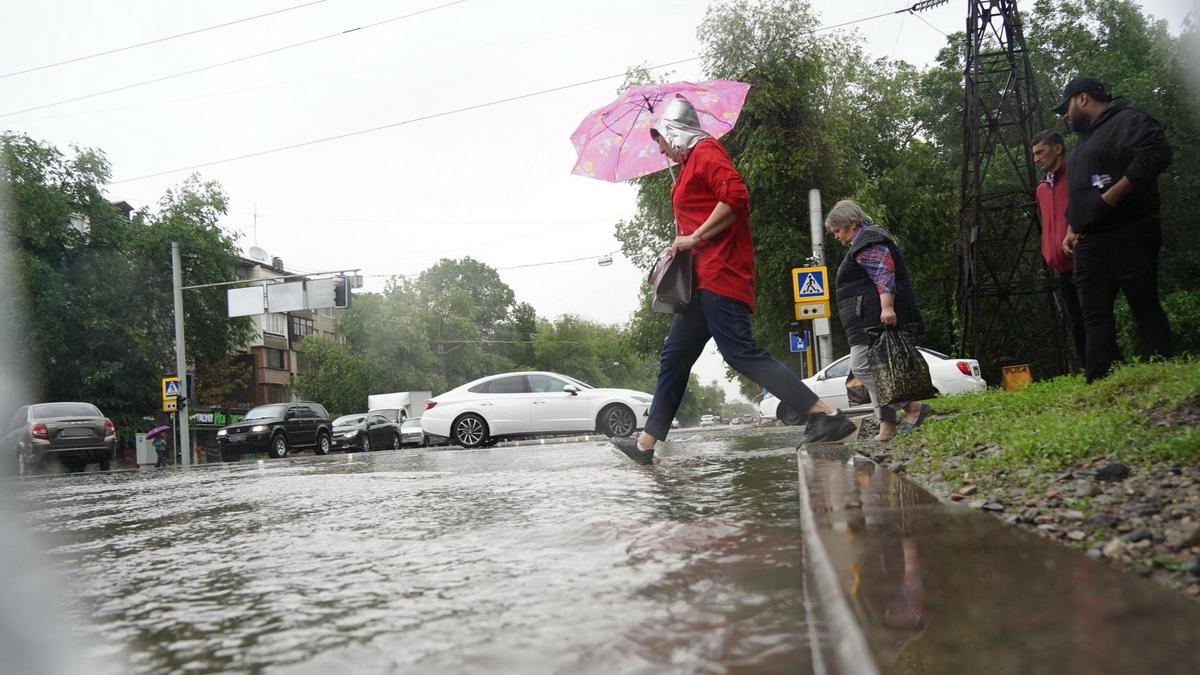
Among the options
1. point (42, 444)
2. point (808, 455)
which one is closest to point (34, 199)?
point (42, 444)

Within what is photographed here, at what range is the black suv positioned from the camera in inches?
1117

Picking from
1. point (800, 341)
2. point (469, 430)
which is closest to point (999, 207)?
point (800, 341)

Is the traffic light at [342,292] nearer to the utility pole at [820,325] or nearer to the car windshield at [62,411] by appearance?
the car windshield at [62,411]

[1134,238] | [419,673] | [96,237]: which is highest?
[96,237]

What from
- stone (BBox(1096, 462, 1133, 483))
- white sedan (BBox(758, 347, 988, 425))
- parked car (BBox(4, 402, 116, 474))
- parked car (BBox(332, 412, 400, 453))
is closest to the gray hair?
stone (BBox(1096, 462, 1133, 483))

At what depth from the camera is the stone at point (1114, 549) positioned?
1969 millimetres

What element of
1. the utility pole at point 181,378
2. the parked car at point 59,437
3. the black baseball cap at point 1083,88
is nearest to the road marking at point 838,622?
the black baseball cap at point 1083,88

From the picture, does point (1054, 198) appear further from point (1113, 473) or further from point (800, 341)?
point (800, 341)

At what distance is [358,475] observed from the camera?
757 cm

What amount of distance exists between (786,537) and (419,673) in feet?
4.40

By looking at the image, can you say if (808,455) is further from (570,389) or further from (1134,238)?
(570,389)

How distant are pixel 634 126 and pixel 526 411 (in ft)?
35.7

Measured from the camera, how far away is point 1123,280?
582cm

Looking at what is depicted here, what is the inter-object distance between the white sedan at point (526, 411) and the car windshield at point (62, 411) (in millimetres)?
10113
